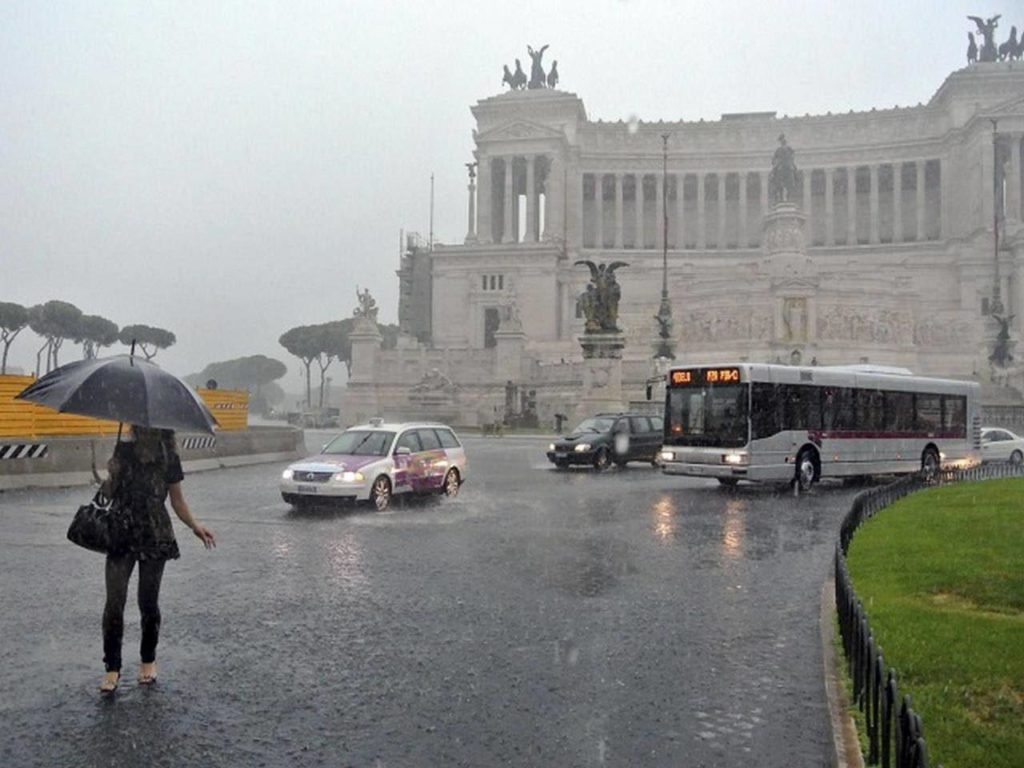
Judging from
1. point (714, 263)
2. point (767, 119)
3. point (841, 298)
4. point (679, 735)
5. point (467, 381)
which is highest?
point (767, 119)

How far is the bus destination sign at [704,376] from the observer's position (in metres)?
20.1

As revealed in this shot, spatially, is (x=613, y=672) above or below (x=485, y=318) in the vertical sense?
below

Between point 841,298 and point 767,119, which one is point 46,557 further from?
point 767,119

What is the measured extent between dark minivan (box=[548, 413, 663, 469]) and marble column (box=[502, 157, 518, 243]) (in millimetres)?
63416

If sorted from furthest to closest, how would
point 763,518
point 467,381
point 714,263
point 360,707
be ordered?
1. point 714,263
2. point 467,381
3. point 763,518
4. point 360,707

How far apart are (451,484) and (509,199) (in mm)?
75117

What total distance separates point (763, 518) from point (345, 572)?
8.02 meters

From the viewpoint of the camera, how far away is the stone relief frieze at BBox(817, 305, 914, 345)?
197 ft

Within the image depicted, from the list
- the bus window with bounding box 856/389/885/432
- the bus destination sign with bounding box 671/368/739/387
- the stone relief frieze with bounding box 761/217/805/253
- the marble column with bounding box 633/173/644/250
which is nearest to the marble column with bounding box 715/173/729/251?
the marble column with bounding box 633/173/644/250

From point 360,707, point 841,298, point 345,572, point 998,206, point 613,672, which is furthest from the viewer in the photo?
point 998,206

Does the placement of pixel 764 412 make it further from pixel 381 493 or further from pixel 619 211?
pixel 619 211

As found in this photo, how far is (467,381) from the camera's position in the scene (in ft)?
188

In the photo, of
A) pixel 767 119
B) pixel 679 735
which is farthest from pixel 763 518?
pixel 767 119

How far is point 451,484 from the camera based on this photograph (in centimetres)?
1856
